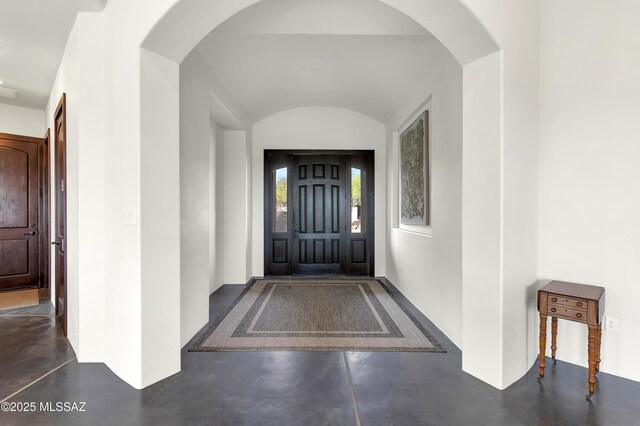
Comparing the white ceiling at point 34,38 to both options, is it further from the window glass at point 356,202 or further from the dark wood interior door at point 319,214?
the window glass at point 356,202

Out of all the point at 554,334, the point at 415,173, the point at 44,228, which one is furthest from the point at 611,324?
the point at 44,228

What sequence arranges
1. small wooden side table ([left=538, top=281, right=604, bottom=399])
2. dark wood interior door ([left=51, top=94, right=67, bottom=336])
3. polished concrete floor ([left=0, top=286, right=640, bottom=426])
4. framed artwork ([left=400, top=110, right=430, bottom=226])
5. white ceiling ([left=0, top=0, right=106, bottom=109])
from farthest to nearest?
1. framed artwork ([left=400, top=110, right=430, bottom=226])
2. dark wood interior door ([left=51, top=94, right=67, bottom=336])
3. white ceiling ([left=0, top=0, right=106, bottom=109])
4. small wooden side table ([left=538, top=281, right=604, bottom=399])
5. polished concrete floor ([left=0, top=286, right=640, bottom=426])

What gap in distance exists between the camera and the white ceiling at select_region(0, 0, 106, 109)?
8.00 feet

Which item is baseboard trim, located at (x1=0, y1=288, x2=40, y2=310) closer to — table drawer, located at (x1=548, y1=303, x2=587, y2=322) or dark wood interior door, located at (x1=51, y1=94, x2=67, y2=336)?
dark wood interior door, located at (x1=51, y1=94, x2=67, y2=336)

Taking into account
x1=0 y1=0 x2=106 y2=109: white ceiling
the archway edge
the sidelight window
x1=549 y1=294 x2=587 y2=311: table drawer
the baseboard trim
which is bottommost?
the baseboard trim

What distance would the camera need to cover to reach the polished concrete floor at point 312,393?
1.86 metres

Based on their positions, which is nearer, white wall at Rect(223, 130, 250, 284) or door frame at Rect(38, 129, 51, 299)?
door frame at Rect(38, 129, 51, 299)

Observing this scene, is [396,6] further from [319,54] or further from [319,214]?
[319,214]

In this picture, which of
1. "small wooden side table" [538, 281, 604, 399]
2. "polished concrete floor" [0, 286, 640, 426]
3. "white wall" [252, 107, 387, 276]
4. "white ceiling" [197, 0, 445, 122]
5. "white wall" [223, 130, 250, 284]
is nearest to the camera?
"polished concrete floor" [0, 286, 640, 426]

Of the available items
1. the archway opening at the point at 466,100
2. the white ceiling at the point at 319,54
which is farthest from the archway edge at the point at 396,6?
the white ceiling at the point at 319,54

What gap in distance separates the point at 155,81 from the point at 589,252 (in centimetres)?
344

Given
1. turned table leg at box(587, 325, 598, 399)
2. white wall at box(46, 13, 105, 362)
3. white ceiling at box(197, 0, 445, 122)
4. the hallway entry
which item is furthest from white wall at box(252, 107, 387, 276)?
turned table leg at box(587, 325, 598, 399)

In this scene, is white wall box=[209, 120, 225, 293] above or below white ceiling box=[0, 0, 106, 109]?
below

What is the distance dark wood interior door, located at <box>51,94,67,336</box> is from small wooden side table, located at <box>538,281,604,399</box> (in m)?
3.94
